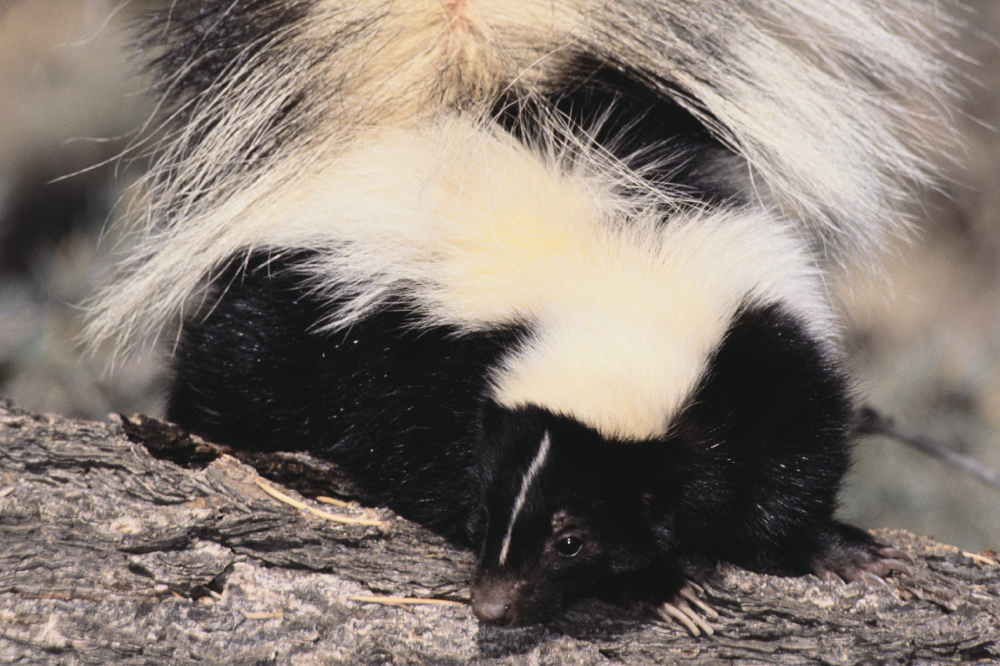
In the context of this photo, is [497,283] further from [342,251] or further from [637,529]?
[637,529]

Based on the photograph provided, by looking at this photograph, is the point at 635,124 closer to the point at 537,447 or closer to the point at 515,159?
the point at 515,159

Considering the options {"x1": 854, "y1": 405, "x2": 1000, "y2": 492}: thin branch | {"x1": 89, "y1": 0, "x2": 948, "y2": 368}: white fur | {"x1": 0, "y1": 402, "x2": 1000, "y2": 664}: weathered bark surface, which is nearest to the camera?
{"x1": 0, "y1": 402, "x2": 1000, "y2": 664}: weathered bark surface

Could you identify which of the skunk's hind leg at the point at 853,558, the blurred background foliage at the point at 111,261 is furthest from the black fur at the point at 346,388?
the blurred background foliage at the point at 111,261

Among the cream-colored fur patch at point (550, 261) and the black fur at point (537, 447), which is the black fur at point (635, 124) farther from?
the black fur at point (537, 447)

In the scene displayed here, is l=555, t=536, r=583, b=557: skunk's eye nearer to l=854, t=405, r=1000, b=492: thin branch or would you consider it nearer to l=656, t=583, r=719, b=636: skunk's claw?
l=656, t=583, r=719, b=636: skunk's claw

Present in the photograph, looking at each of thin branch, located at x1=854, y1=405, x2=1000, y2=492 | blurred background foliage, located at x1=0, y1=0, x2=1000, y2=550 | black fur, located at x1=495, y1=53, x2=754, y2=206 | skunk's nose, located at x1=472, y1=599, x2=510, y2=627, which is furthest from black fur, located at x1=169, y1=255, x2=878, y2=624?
blurred background foliage, located at x1=0, y1=0, x2=1000, y2=550

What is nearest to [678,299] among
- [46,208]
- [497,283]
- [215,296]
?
[497,283]
